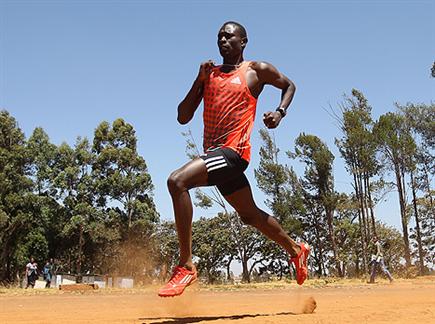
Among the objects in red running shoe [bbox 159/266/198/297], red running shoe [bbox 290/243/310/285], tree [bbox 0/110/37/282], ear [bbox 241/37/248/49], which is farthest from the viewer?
tree [bbox 0/110/37/282]

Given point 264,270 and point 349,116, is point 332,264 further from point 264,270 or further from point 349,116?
point 349,116

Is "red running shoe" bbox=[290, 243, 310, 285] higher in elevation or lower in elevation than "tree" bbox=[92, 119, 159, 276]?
lower

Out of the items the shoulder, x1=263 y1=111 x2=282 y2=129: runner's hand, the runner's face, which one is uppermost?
the runner's face

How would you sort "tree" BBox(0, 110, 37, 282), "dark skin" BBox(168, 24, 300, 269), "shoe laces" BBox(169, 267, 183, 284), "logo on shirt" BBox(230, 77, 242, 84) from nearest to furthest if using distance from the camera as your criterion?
"shoe laces" BBox(169, 267, 183, 284), "dark skin" BBox(168, 24, 300, 269), "logo on shirt" BBox(230, 77, 242, 84), "tree" BBox(0, 110, 37, 282)

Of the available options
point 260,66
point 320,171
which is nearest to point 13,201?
point 320,171

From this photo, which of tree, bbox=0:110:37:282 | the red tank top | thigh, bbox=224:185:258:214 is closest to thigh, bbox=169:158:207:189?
the red tank top

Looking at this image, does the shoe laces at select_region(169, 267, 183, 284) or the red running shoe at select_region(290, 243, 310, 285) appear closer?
the shoe laces at select_region(169, 267, 183, 284)

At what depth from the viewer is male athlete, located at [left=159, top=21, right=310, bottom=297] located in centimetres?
412

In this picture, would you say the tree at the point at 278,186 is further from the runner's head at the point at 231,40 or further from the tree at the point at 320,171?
the runner's head at the point at 231,40

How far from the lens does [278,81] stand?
16.1ft

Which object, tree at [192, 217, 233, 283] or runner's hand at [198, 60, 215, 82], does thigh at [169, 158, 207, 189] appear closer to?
runner's hand at [198, 60, 215, 82]

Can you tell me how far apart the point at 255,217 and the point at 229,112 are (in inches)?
42.0

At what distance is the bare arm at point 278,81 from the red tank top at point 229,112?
0.18m

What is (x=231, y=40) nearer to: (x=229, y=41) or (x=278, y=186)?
(x=229, y=41)
